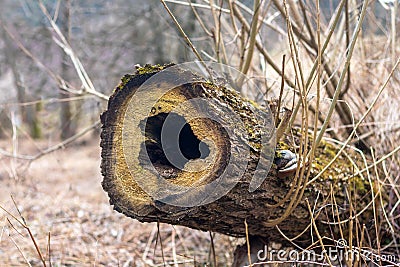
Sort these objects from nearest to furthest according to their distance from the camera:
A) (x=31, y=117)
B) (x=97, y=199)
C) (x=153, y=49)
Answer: (x=97, y=199)
(x=153, y=49)
(x=31, y=117)

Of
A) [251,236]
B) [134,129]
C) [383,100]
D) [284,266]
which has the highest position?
[383,100]

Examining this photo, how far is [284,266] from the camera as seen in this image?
5.75 ft

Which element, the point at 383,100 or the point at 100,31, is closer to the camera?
the point at 383,100

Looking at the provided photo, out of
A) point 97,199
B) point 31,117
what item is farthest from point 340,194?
point 31,117

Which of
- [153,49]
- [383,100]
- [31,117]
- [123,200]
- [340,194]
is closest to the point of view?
[123,200]

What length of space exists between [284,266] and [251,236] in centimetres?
21

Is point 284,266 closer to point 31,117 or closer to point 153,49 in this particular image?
point 153,49

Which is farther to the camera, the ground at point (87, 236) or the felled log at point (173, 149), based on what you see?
the ground at point (87, 236)

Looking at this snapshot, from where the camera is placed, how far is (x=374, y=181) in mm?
1773

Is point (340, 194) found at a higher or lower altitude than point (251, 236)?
higher

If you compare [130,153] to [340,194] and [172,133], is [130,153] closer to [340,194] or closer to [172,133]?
[172,133]

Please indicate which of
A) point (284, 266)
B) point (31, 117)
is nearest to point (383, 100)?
point (284, 266)

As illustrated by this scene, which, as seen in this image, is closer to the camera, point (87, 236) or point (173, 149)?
point (173, 149)

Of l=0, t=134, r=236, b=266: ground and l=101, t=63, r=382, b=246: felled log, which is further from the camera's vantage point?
l=0, t=134, r=236, b=266: ground
